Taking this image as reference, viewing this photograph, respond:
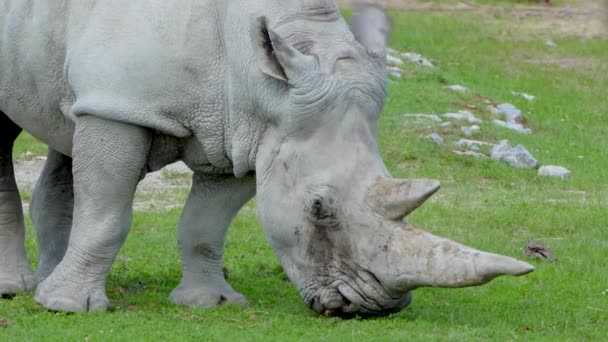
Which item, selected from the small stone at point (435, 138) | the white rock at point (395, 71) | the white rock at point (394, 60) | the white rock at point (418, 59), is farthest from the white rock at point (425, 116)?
the white rock at point (418, 59)

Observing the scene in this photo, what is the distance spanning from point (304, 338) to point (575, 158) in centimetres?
903

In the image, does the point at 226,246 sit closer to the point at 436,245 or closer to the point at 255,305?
the point at 255,305

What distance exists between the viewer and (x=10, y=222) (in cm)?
947

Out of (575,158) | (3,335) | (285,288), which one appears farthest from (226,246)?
(575,158)

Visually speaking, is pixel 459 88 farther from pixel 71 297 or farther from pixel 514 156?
pixel 71 297

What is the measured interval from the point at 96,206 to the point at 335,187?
4.65ft

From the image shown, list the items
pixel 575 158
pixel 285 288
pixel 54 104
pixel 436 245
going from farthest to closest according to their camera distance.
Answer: pixel 575 158
pixel 285 288
pixel 54 104
pixel 436 245

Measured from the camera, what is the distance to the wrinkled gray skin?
296 inches

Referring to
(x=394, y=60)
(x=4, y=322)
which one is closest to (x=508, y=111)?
(x=394, y=60)

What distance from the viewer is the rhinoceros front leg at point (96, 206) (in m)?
8.05

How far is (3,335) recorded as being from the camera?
300 inches

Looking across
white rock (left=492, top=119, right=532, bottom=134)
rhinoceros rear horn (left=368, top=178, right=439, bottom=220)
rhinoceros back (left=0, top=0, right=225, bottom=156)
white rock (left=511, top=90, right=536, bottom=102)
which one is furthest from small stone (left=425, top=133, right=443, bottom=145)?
rhinoceros rear horn (left=368, top=178, right=439, bottom=220)

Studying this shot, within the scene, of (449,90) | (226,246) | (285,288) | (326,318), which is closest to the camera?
(326,318)

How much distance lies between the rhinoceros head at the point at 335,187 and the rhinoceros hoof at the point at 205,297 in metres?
1.05
